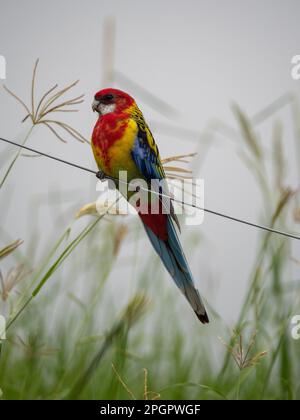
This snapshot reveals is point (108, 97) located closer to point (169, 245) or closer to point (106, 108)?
point (106, 108)

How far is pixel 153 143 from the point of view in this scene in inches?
78.7

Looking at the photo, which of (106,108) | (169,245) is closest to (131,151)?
(106,108)

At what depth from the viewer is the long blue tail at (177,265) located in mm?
1608

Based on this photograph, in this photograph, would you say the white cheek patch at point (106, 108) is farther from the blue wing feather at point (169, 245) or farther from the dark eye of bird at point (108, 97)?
the blue wing feather at point (169, 245)

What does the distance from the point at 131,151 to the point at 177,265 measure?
48cm

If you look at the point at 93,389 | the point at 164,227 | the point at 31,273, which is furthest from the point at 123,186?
the point at 93,389

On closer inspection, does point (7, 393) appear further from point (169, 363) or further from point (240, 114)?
point (240, 114)

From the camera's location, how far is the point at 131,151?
1.94 m

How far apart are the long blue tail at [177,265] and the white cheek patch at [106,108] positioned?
445 mm

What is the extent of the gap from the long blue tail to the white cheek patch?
0.44 meters

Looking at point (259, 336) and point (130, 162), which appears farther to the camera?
point (259, 336)

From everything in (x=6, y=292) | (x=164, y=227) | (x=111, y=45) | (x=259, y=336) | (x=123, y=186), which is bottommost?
(x=259, y=336)

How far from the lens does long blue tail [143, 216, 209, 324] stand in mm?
1608

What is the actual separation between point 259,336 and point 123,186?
30.5 inches
